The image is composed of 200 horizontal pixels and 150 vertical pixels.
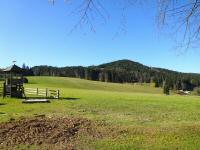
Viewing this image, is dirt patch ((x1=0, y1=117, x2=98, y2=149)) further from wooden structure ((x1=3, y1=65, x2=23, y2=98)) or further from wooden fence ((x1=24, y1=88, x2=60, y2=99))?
wooden structure ((x1=3, y1=65, x2=23, y2=98))

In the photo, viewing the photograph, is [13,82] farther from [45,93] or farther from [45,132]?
[45,132]

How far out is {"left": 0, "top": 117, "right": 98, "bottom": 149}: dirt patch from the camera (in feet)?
52.1

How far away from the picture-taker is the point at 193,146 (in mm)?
14805

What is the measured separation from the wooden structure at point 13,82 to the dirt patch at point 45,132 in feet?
98.8

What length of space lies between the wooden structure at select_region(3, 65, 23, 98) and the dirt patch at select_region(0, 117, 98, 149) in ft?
98.8

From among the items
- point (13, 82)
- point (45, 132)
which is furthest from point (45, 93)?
point (45, 132)

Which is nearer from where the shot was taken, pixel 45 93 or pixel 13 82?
pixel 13 82

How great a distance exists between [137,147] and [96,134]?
2.64m

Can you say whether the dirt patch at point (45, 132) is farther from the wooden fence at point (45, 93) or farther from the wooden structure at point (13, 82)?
the wooden structure at point (13, 82)

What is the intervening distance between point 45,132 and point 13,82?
3411 centimetres

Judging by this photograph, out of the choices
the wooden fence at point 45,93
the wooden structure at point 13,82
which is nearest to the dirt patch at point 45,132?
the wooden fence at point 45,93

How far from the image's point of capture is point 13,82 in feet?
166

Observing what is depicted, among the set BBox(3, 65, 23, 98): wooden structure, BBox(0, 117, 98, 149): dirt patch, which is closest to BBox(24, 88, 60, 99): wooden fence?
BBox(3, 65, 23, 98): wooden structure

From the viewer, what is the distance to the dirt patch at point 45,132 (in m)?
15.9
